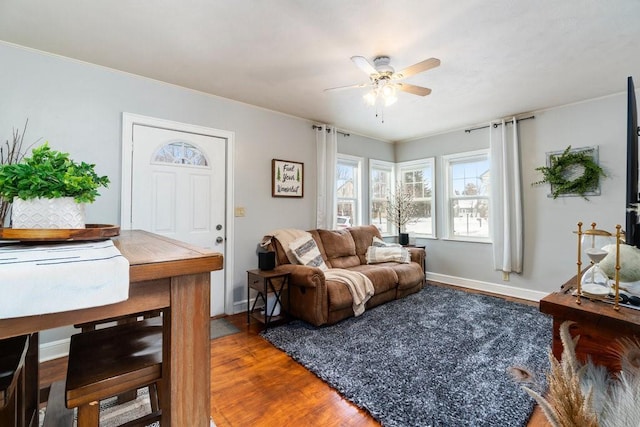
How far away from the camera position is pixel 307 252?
3418 millimetres

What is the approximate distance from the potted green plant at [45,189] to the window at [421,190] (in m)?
4.75

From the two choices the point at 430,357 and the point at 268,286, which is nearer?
the point at 430,357

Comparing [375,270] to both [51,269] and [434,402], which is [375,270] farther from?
[51,269]

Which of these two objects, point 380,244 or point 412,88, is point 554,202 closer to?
point 380,244

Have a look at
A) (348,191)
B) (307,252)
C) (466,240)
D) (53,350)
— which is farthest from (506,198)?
(53,350)

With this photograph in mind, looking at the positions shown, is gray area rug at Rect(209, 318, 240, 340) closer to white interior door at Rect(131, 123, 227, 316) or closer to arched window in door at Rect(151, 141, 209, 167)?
white interior door at Rect(131, 123, 227, 316)

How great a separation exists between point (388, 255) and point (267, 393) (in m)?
2.63

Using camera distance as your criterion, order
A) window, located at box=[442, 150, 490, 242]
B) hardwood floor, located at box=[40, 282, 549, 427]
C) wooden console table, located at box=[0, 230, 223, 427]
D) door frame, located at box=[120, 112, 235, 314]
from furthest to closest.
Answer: window, located at box=[442, 150, 490, 242] < door frame, located at box=[120, 112, 235, 314] < hardwood floor, located at box=[40, 282, 549, 427] < wooden console table, located at box=[0, 230, 223, 427]

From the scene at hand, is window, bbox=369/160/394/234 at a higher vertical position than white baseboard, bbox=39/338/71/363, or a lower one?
higher

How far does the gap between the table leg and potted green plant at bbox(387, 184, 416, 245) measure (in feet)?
14.3

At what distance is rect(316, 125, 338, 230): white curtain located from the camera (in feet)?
13.4

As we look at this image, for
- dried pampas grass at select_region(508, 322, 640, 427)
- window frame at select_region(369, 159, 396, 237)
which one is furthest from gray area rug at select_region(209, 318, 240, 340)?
window frame at select_region(369, 159, 396, 237)

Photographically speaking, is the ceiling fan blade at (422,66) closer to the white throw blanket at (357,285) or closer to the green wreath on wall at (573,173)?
the white throw blanket at (357,285)

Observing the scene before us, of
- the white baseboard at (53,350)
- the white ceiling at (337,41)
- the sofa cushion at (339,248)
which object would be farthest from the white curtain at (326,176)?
the white baseboard at (53,350)
